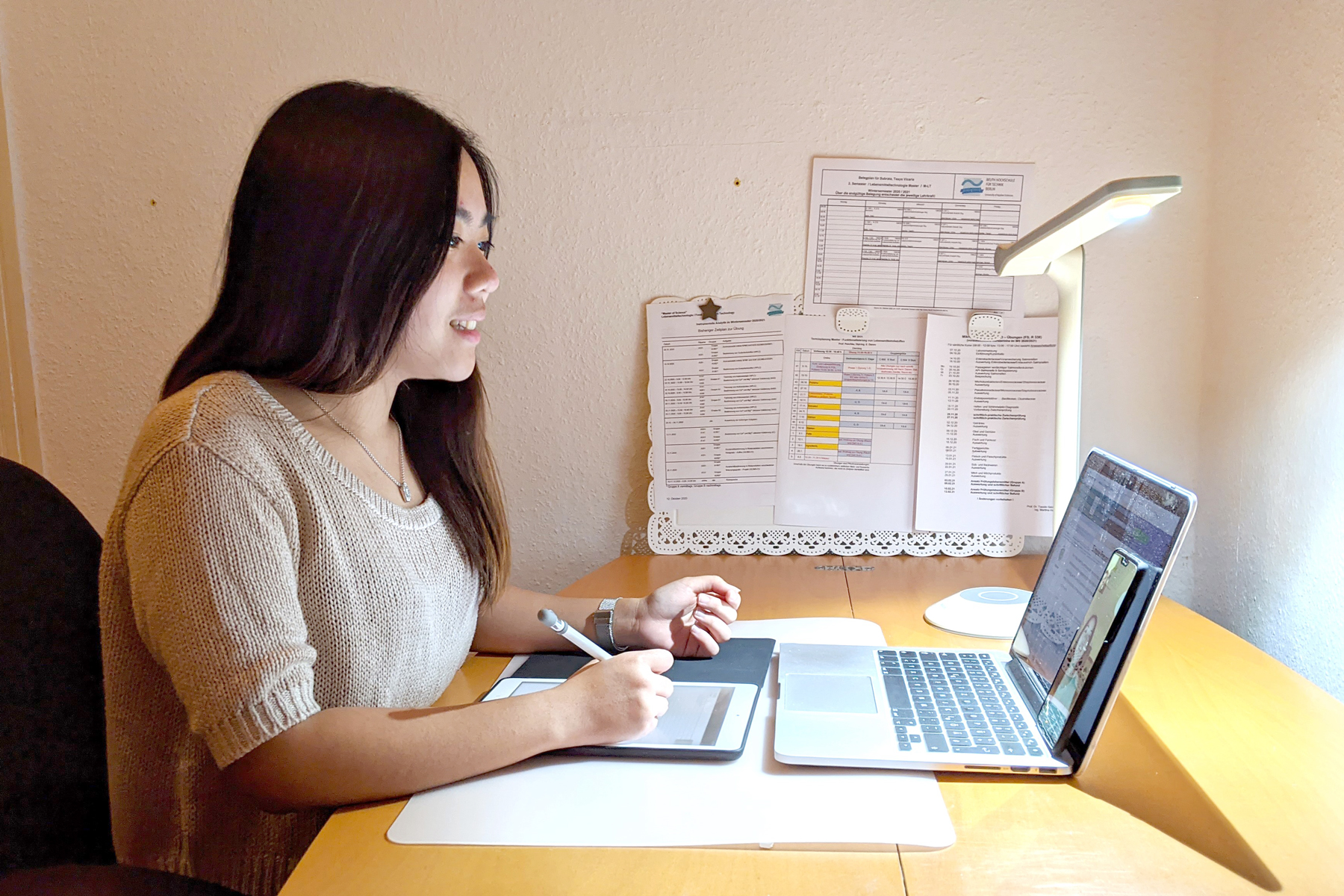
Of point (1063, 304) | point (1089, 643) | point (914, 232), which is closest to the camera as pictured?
point (1089, 643)

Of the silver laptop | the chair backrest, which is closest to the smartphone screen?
the silver laptop

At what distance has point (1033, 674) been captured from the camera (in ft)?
2.75

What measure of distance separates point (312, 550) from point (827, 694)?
1.62 feet

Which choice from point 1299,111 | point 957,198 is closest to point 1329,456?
point 1299,111

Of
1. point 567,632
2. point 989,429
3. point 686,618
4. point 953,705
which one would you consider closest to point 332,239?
point 567,632

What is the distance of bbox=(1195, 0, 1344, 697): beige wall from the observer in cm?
106

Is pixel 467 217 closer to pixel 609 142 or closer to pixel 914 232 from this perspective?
pixel 609 142

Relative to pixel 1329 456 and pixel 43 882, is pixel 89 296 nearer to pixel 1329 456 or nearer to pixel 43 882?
pixel 43 882

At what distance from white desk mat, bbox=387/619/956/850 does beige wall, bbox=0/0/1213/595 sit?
839mm

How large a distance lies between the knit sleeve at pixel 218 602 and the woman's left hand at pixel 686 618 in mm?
404

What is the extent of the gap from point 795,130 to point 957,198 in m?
0.28

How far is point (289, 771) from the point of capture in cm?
68

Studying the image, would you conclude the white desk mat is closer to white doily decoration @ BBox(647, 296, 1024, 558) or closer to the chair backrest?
the chair backrest

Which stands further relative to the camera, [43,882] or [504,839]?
[43,882]
